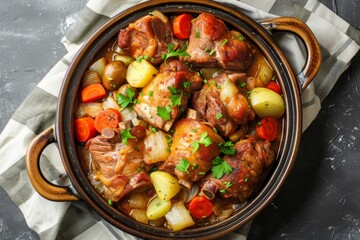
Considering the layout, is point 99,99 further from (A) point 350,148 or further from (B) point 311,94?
(A) point 350,148

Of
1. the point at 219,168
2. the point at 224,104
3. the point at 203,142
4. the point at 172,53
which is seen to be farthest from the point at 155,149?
the point at 172,53

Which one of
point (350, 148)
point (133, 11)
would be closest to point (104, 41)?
point (133, 11)

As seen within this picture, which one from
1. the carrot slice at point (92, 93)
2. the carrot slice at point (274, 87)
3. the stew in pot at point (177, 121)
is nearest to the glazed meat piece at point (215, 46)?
the stew in pot at point (177, 121)

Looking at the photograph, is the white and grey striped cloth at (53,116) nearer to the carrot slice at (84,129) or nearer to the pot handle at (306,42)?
the pot handle at (306,42)

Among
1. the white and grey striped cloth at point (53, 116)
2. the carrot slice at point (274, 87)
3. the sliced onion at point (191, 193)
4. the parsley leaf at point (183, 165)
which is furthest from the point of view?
the white and grey striped cloth at point (53, 116)

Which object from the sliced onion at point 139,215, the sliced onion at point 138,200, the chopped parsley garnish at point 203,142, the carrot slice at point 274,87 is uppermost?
the carrot slice at point 274,87

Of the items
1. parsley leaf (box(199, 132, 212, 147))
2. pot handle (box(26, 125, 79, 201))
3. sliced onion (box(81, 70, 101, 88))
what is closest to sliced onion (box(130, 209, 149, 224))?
pot handle (box(26, 125, 79, 201))
